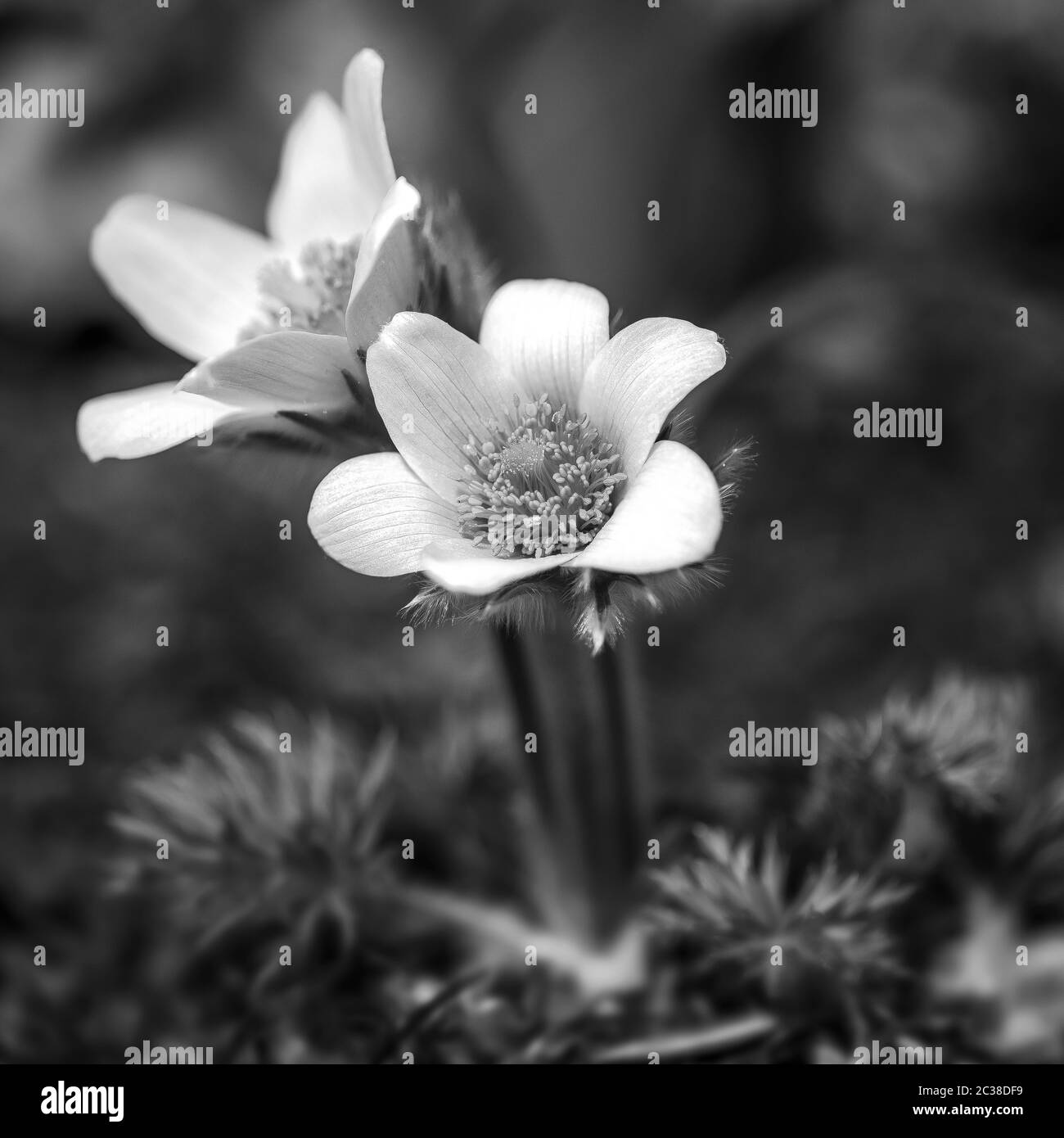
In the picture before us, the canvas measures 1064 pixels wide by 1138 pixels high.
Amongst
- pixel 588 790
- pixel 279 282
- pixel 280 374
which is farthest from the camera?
pixel 588 790

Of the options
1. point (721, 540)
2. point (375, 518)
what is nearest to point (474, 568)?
point (375, 518)

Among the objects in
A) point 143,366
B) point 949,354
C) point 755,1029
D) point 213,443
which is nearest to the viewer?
point 213,443

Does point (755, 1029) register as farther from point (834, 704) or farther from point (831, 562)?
point (831, 562)

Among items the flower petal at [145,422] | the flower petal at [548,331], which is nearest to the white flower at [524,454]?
the flower petal at [548,331]

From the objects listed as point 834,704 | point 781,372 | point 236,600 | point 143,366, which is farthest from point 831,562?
point 143,366

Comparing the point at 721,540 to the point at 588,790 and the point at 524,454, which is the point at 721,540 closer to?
the point at 588,790

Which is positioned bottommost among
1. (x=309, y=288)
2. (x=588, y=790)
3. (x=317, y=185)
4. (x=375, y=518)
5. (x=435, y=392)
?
(x=588, y=790)

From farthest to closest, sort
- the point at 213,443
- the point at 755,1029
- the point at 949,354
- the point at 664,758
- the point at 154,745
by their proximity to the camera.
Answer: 1. the point at 949,354
2. the point at 154,745
3. the point at 664,758
4. the point at 755,1029
5. the point at 213,443

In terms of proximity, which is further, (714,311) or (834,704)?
(714,311)
